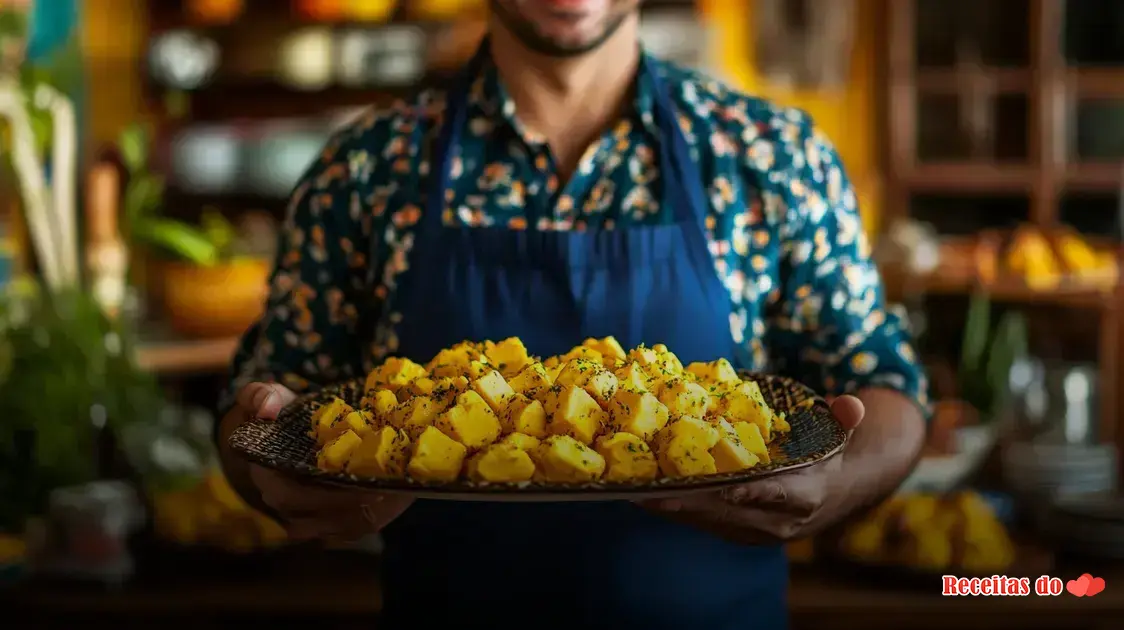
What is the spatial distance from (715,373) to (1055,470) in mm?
1185

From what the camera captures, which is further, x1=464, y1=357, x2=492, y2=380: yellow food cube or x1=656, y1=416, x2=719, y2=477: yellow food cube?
x1=464, y1=357, x2=492, y2=380: yellow food cube

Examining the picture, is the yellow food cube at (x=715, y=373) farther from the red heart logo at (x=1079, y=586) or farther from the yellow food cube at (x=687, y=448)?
the red heart logo at (x=1079, y=586)

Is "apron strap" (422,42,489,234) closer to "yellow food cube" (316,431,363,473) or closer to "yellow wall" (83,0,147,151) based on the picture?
"yellow food cube" (316,431,363,473)

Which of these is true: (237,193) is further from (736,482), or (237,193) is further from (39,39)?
(736,482)

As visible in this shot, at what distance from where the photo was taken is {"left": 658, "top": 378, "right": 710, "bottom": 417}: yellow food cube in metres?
1.04

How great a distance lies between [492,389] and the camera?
1.05m

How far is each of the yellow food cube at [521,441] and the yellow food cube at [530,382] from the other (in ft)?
0.30

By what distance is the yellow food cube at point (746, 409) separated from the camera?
1.06m

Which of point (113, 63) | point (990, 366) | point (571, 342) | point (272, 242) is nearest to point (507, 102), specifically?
point (571, 342)

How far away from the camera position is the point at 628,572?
1.36 m

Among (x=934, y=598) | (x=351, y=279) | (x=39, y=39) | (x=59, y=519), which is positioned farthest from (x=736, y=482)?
(x=39, y=39)

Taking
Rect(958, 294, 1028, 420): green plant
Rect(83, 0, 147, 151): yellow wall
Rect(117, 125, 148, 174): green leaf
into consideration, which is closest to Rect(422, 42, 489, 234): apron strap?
Rect(958, 294, 1028, 420): green plant

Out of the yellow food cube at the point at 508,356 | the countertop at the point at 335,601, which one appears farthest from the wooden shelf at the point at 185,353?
the yellow food cube at the point at 508,356

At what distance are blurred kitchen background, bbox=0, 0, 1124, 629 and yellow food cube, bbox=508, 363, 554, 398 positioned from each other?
88 cm
